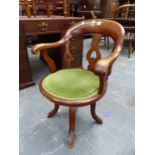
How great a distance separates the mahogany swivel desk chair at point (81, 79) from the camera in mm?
917

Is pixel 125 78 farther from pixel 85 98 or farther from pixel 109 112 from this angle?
pixel 85 98

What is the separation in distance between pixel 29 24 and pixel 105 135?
1410 mm

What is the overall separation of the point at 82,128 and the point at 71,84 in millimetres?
484

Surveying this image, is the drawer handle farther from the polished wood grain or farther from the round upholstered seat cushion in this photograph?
the round upholstered seat cushion

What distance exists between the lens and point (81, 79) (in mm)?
1142

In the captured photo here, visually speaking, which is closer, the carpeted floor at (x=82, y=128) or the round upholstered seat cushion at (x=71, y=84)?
the round upholstered seat cushion at (x=71, y=84)

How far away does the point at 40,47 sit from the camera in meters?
1.10

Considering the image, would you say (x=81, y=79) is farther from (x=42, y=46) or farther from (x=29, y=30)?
(x=29, y=30)

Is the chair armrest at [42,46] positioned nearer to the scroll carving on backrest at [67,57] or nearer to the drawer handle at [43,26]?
the scroll carving on backrest at [67,57]

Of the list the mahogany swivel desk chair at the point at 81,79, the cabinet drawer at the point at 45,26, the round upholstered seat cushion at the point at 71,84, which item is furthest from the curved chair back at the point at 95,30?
the cabinet drawer at the point at 45,26

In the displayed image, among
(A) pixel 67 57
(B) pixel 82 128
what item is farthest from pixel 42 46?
(B) pixel 82 128

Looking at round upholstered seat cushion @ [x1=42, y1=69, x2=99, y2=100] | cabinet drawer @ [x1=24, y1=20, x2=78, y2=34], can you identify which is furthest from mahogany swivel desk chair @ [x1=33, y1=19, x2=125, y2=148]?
cabinet drawer @ [x1=24, y1=20, x2=78, y2=34]

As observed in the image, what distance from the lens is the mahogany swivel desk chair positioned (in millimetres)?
917

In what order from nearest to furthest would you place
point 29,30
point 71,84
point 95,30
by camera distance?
point 71,84, point 95,30, point 29,30
